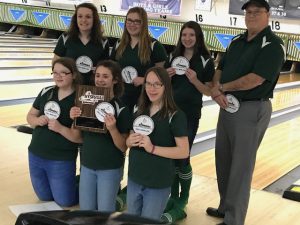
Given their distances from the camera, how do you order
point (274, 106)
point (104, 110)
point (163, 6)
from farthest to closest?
point (163, 6), point (274, 106), point (104, 110)

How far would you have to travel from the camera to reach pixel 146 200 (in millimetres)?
2570

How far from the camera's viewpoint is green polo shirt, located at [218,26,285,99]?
2729 millimetres

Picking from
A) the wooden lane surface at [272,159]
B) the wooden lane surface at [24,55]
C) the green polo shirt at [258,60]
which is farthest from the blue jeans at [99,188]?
the wooden lane surface at [24,55]

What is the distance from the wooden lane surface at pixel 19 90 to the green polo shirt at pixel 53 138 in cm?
365

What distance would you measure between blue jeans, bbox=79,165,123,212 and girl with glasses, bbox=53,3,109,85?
0.81 metres

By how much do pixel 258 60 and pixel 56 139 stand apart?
1489mm

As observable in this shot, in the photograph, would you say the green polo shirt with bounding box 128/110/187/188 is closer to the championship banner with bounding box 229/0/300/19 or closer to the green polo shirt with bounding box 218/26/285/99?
the green polo shirt with bounding box 218/26/285/99

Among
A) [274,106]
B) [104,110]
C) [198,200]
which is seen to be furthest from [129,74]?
[274,106]

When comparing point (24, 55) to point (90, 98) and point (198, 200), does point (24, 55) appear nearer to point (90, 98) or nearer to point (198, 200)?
point (198, 200)

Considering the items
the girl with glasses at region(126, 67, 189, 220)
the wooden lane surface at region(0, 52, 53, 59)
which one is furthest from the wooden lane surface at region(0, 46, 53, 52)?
the girl with glasses at region(126, 67, 189, 220)

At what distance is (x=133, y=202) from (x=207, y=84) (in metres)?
1.04

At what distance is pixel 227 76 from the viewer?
2934mm

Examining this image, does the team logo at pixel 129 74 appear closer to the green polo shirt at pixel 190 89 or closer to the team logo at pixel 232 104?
the green polo shirt at pixel 190 89

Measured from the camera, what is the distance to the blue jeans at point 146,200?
256 cm
